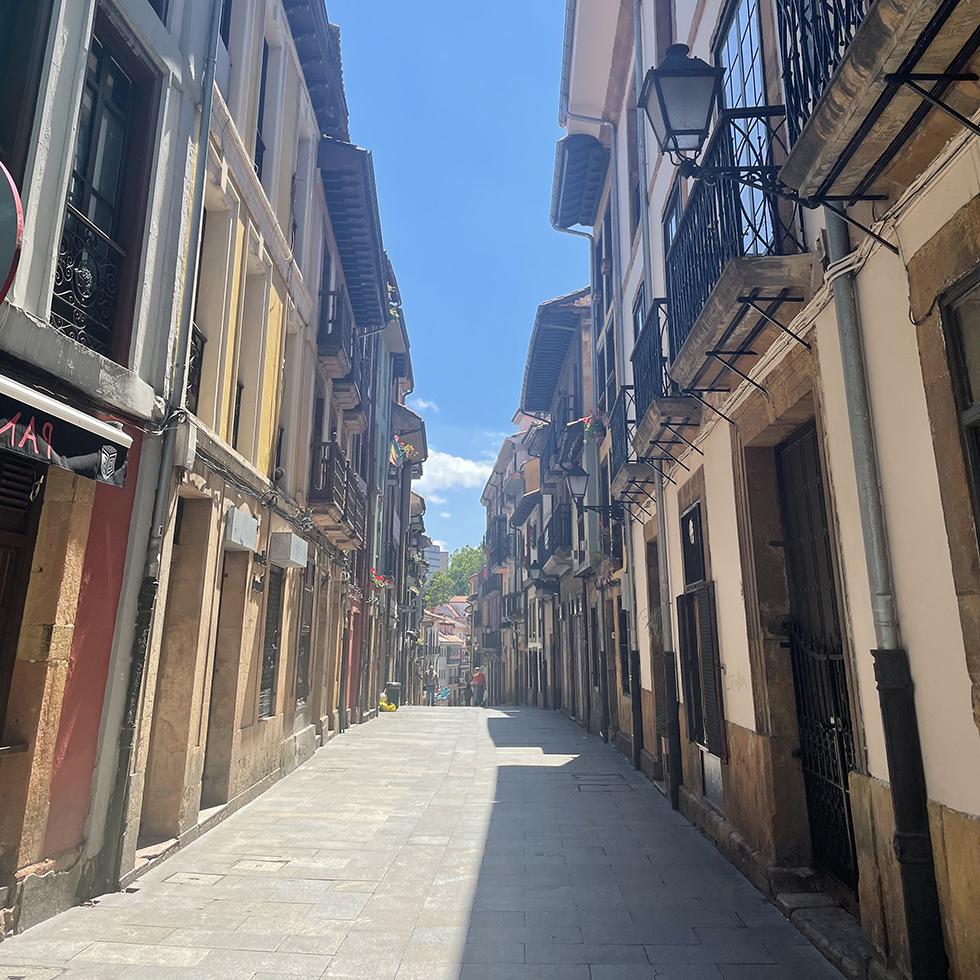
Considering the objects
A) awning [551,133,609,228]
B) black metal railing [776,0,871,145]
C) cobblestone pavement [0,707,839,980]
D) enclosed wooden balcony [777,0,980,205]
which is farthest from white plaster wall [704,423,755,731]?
awning [551,133,609,228]

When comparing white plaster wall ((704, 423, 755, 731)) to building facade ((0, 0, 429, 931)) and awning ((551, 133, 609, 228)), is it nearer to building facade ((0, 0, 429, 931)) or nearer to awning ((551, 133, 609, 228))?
building facade ((0, 0, 429, 931))

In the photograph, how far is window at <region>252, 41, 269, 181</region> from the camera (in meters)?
9.09

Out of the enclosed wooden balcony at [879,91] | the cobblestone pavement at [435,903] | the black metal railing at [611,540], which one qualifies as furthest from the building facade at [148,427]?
the black metal railing at [611,540]

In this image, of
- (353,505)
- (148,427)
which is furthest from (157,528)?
(353,505)

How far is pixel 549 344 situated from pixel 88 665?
709 inches

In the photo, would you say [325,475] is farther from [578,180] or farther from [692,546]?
[578,180]

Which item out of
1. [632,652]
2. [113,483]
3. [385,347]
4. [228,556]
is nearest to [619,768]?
[632,652]

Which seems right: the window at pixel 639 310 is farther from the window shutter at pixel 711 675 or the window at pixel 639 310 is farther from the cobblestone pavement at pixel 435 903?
the cobblestone pavement at pixel 435 903

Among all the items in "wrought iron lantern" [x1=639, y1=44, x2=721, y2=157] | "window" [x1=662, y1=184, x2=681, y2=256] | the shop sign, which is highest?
"window" [x1=662, y1=184, x2=681, y2=256]

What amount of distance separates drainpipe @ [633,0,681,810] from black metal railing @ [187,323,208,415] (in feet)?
16.1

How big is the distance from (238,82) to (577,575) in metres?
12.3

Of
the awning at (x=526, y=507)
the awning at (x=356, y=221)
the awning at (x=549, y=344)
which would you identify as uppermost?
the awning at (x=549, y=344)

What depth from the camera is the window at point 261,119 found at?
29.8ft

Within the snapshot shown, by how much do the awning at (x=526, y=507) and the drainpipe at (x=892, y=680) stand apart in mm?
22754
